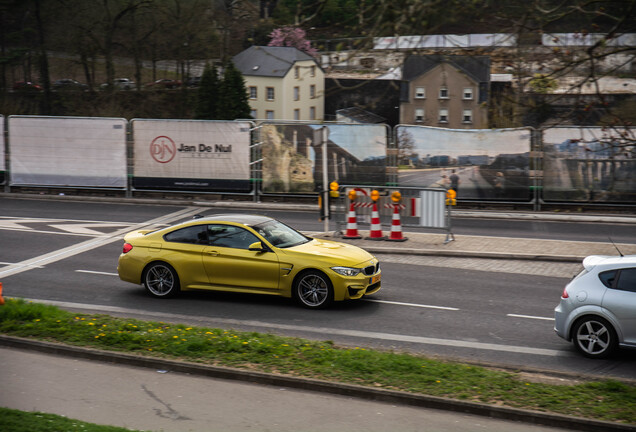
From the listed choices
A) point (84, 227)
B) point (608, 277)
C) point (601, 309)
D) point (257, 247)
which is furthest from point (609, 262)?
point (84, 227)

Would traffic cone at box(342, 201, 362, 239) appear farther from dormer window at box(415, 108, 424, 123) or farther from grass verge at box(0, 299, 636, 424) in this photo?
grass verge at box(0, 299, 636, 424)

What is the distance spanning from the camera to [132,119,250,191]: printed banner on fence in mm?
25172

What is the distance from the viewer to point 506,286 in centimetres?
1381

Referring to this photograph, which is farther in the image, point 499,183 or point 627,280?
point 499,183

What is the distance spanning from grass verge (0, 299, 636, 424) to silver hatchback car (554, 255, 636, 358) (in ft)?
4.26

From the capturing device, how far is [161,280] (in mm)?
12758

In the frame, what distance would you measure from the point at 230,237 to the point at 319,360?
13.9ft

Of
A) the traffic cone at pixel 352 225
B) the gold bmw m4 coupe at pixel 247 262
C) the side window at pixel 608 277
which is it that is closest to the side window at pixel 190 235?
the gold bmw m4 coupe at pixel 247 262

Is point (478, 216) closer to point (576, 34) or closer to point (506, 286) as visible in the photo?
point (506, 286)

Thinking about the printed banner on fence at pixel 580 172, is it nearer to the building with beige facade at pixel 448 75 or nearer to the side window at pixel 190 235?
the side window at pixel 190 235

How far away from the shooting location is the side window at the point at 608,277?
9.59 metres

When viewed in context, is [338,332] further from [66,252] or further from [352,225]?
[66,252]

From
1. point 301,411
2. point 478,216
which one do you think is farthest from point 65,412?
point 478,216

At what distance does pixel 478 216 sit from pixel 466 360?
14.0 meters
